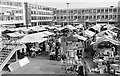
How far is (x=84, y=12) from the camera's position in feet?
174

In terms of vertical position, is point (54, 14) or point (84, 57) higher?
point (54, 14)

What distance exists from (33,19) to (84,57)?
36572mm

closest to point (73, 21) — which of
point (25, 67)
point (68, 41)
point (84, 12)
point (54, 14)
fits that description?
point (84, 12)

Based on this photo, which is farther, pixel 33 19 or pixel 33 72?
pixel 33 19

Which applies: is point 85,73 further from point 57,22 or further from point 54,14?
point 54,14

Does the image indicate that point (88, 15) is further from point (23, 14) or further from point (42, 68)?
point (42, 68)

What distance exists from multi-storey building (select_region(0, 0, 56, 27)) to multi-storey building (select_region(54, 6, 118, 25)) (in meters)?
5.18

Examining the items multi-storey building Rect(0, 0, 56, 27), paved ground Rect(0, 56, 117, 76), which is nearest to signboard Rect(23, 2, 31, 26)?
multi-storey building Rect(0, 0, 56, 27)

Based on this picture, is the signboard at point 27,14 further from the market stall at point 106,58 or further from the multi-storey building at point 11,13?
the market stall at point 106,58

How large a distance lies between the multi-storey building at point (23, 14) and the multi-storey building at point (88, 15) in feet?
17.0

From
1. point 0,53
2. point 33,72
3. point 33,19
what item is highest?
point 33,19

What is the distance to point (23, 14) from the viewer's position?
45.3 m

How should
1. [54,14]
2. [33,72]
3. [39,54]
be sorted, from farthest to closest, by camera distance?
[54,14] → [39,54] → [33,72]

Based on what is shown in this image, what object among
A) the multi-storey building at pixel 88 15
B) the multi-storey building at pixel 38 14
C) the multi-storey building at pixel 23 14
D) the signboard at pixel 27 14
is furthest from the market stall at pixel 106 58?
the multi-storey building at pixel 88 15
